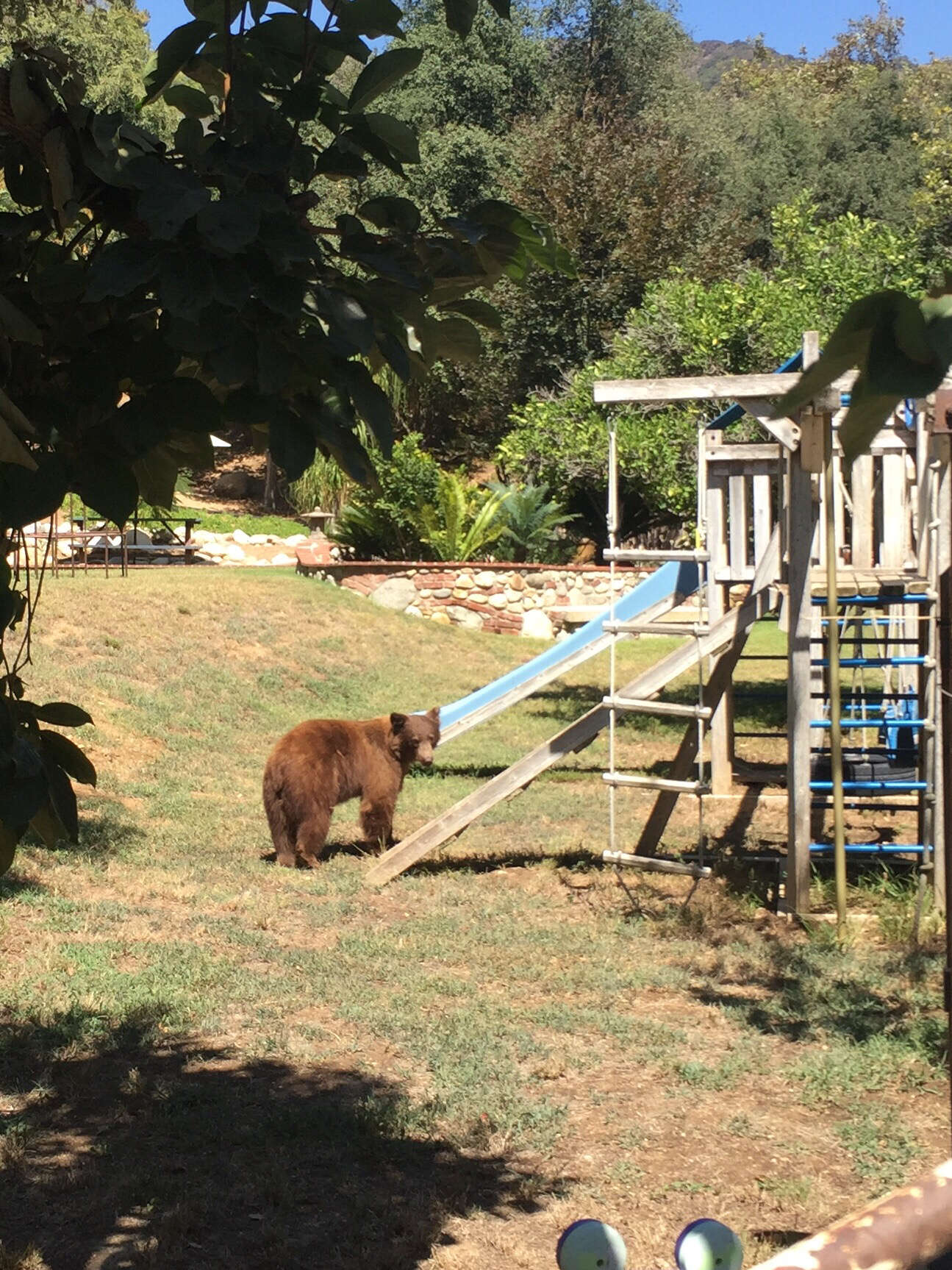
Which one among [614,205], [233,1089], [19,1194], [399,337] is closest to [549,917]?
[233,1089]

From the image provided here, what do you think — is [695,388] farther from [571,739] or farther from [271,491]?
[271,491]

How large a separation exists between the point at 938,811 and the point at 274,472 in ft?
104

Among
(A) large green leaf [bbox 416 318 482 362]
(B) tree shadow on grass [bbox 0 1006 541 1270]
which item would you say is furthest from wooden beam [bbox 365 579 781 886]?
(A) large green leaf [bbox 416 318 482 362]

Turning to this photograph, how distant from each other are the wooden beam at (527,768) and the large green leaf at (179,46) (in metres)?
6.45

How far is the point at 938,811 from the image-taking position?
790 cm

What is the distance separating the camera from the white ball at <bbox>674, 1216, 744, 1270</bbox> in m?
1.97

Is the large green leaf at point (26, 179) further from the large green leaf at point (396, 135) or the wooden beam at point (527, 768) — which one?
the wooden beam at point (527, 768)

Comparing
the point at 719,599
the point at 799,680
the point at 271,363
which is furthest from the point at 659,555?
the point at 271,363

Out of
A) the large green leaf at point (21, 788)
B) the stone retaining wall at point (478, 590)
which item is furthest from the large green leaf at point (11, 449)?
the stone retaining wall at point (478, 590)

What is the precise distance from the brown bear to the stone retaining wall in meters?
12.5

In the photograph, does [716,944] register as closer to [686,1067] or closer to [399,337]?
[686,1067]

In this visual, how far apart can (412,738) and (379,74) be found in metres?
7.34

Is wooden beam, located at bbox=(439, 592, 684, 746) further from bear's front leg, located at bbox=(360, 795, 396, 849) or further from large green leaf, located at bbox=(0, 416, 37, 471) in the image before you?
large green leaf, located at bbox=(0, 416, 37, 471)

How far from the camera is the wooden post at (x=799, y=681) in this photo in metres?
7.89
